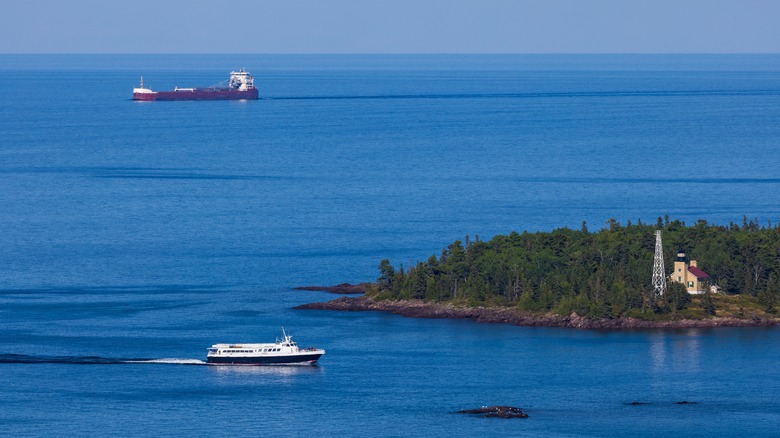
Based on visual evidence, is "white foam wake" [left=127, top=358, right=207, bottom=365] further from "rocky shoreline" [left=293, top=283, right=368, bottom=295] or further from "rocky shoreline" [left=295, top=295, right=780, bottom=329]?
"rocky shoreline" [left=293, top=283, right=368, bottom=295]

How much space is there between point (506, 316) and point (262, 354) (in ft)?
63.6

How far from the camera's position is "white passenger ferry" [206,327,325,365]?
112969mm

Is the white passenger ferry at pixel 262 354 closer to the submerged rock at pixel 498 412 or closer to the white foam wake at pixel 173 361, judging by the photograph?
the white foam wake at pixel 173 361

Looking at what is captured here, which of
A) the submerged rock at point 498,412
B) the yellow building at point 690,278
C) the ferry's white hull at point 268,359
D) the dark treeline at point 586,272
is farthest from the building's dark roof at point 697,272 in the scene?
the submerged rock at point 498,412

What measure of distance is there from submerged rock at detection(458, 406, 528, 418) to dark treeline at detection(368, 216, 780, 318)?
2416 centimetres

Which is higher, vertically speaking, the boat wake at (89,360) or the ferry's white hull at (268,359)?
the ferry's white hull at (268,359)

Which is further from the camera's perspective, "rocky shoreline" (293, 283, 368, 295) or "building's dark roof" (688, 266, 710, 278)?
"rocky shoreline" (293, 283, 368, 295)

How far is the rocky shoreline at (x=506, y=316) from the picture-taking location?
121562 mm

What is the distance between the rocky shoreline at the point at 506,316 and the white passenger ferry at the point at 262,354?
15241 mm

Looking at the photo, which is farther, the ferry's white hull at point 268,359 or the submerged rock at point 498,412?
the ferry's white hull at point 268,359

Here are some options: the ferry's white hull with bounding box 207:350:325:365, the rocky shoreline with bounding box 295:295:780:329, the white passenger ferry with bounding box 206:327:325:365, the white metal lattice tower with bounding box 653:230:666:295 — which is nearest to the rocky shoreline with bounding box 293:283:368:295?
the rocky shoreline with bounding box 295:295:780:329

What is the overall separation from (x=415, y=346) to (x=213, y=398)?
59.0ft

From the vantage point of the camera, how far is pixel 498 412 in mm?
99188

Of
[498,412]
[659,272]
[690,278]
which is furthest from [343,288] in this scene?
[498,412]
